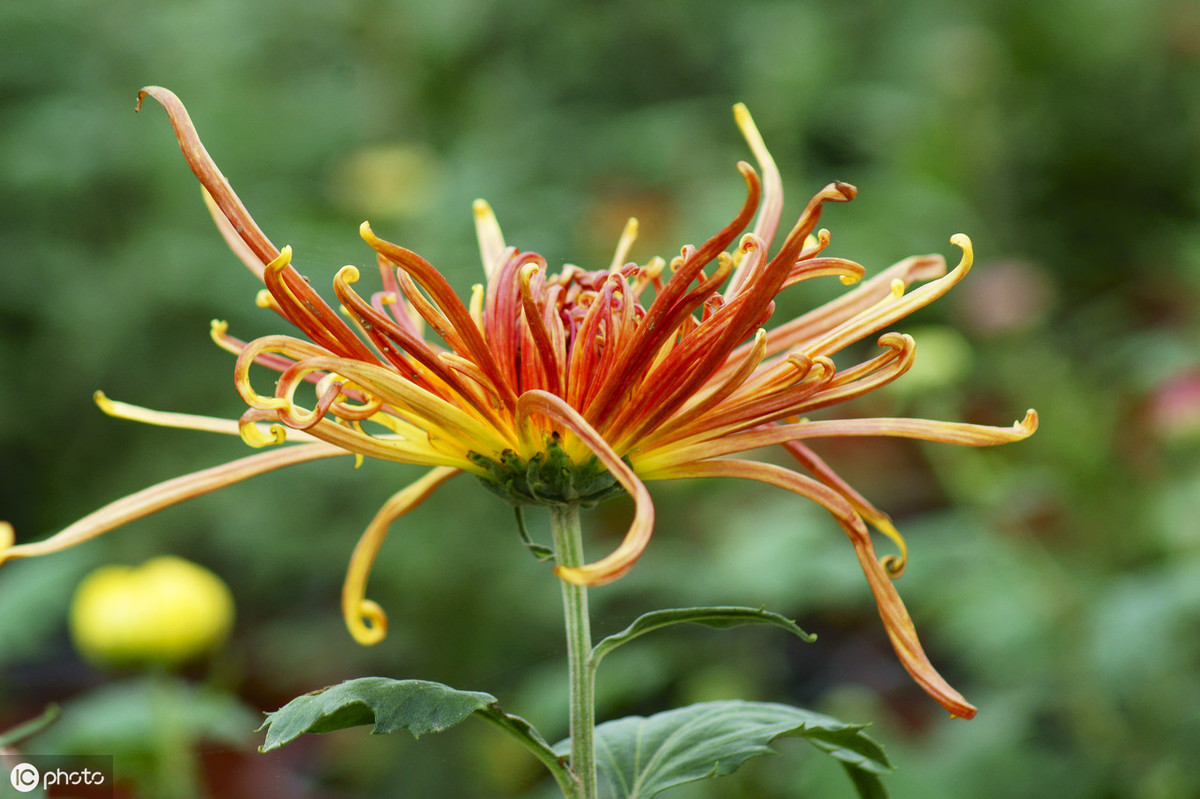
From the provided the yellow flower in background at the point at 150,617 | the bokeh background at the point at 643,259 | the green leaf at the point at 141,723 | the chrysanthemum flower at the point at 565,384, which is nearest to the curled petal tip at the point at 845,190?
the chrysanthemum flower at the point at 565,384

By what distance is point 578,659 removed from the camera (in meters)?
0.36

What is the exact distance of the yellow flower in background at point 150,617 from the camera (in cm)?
80

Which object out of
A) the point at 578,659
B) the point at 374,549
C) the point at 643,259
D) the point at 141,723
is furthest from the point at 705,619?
the point at 643,259

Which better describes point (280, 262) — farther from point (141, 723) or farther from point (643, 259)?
point (643, 259)

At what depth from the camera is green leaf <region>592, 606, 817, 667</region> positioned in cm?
32

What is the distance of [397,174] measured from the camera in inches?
62.5

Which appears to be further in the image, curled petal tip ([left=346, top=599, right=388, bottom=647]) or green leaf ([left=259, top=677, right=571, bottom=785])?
curled petal tip ([left=346, top=599, right=388, bottom=647])

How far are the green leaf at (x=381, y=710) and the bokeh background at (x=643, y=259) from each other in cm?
16

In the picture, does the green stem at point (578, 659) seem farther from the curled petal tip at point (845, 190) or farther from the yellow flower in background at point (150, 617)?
the yellow flower in background at point (150, 617)

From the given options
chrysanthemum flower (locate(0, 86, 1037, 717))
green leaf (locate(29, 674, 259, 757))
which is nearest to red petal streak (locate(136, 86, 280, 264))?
chrysanthemum flower (locate(0, 86, 1037, 717))

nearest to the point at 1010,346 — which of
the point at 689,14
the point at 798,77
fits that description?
the point at 798,77

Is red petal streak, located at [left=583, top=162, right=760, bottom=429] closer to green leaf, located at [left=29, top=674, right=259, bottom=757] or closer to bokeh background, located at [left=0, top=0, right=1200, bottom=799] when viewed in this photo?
bokeh background, located at [left=0, top=0, right=1200, bottom=799]

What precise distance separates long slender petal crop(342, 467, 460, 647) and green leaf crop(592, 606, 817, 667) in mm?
100

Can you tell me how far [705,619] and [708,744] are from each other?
6 cm
